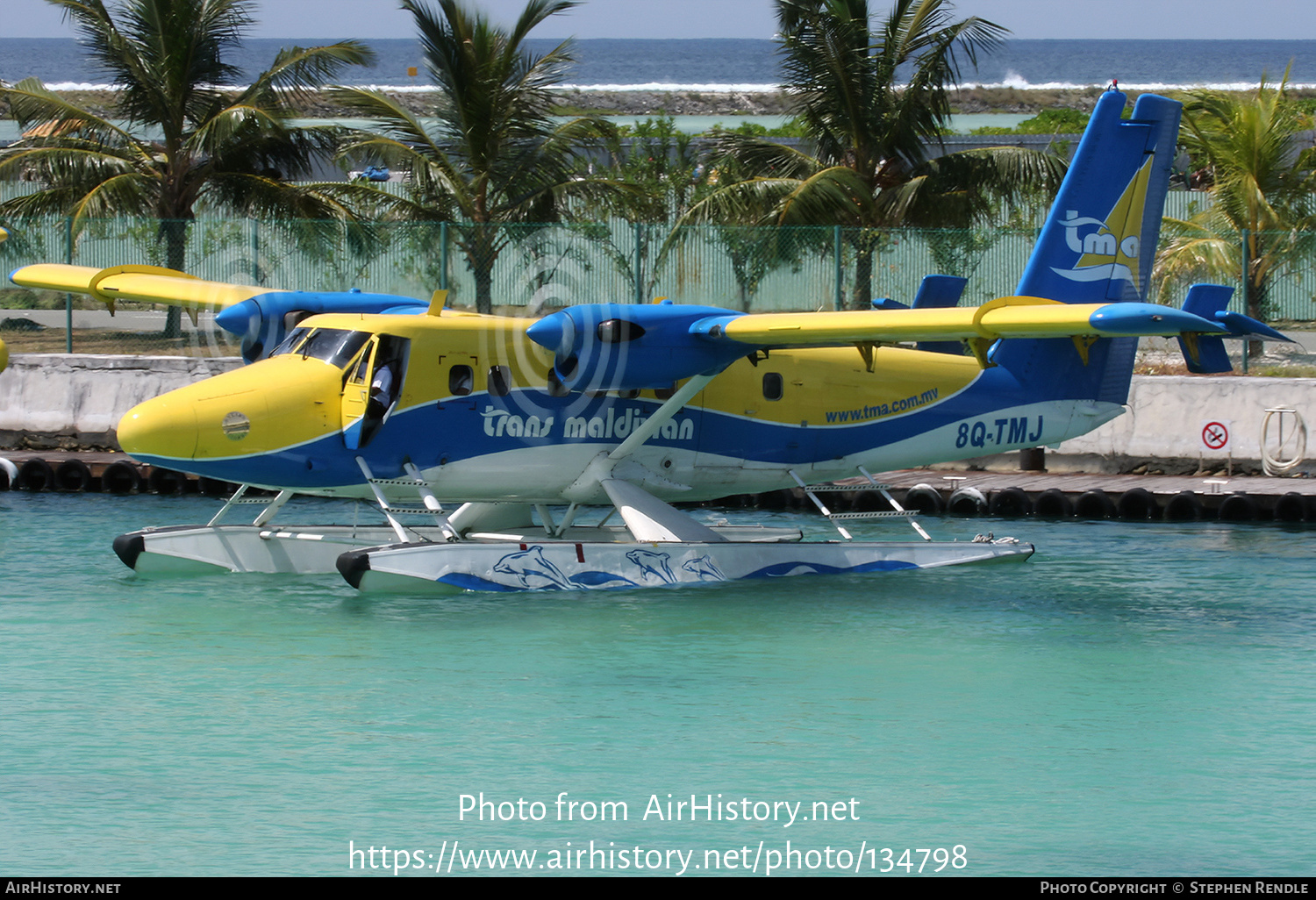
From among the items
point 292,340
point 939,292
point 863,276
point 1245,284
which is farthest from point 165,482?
point 1245,284

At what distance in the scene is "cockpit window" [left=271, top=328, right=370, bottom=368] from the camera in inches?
549

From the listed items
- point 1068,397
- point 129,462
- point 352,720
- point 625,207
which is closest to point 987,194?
point 625,207

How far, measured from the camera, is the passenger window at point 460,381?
14234 mm

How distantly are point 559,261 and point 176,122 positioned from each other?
8836mm

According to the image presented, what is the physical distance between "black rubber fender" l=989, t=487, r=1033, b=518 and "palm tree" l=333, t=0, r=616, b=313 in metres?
9.57

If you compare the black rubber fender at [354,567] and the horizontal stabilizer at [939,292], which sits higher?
the horizontal stabilizer at [939,292]

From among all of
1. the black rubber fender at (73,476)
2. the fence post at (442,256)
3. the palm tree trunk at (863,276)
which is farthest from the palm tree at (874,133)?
the black rubber fender at (73,476)

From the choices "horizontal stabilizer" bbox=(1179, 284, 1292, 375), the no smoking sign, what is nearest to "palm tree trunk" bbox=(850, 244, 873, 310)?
the no smoking sign

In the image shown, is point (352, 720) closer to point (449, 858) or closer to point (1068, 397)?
point (449, 858)

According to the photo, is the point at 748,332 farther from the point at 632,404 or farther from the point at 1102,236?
the point at 1102,236

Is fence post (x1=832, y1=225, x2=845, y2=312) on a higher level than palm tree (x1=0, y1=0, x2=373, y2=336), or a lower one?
lower

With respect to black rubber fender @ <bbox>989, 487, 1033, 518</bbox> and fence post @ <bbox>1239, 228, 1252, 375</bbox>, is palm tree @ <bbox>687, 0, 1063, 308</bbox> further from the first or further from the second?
black rubber fender @ <bbox>989, 487, 1033, 518</bbox>

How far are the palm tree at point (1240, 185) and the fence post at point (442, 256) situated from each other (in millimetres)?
11567

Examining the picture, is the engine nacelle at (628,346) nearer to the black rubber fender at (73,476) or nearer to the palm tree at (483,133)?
the black rubber fender at (73,476)
